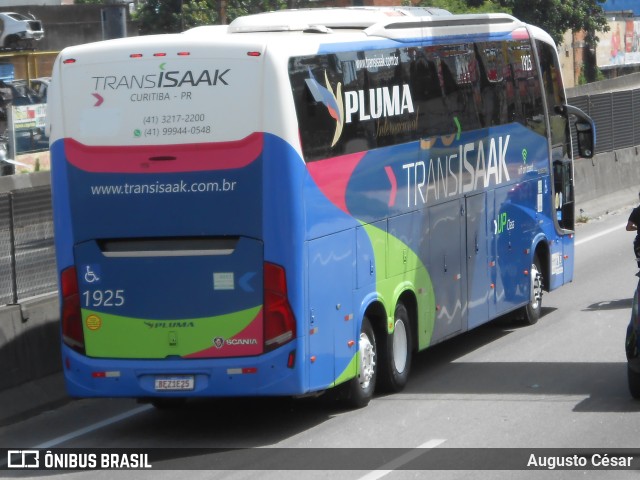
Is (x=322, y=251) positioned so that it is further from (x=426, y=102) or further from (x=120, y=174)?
(x=426, y=102)

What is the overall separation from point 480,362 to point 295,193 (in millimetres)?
4640

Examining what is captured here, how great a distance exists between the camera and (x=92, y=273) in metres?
11.0

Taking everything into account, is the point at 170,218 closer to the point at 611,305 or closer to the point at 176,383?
the point at 176,383

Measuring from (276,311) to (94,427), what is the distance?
95.5 inches

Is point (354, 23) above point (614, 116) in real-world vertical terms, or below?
above

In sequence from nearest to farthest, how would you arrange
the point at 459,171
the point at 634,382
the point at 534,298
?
the point at 634,382 → the point at 459,171 → the point at 534,298

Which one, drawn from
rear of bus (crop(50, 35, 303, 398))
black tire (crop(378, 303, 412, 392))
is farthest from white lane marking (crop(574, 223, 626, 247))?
rear of bus (crop(50, 35, 303, 398))

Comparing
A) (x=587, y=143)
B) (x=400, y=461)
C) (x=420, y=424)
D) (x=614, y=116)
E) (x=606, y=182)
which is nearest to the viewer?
(x=400, y=461)

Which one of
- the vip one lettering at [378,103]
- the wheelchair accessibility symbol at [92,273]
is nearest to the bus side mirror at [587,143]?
the vip one lettering at [378,103]

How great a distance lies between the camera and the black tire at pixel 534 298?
1666 cm

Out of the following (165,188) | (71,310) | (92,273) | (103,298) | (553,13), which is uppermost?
(553,13)

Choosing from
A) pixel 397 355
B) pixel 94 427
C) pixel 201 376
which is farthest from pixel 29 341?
pixel 397 355

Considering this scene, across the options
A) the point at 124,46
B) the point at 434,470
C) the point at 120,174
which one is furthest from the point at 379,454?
the point at 124,46

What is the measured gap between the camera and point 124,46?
1088cm
